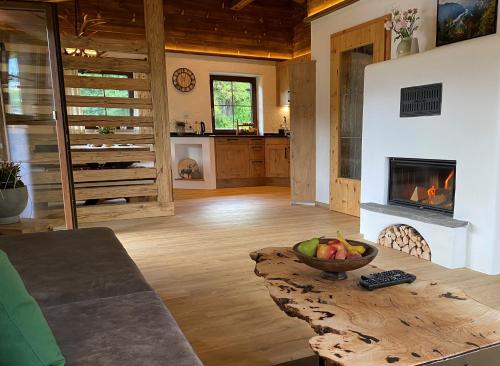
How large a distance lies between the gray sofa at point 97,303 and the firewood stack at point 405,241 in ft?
7.93

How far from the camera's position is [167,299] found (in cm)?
237

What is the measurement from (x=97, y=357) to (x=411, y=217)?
111 inches

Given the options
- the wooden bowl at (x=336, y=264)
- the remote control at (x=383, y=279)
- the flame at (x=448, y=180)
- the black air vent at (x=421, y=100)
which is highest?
the black air vent at (x=421, y=100)

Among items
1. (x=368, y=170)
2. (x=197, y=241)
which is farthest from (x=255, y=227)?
(x=368, y=170)

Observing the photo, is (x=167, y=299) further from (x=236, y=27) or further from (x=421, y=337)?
(x=236, y=27)

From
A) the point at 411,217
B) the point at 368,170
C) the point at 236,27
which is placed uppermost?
the point at 236,27

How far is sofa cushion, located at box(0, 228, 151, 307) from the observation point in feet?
4.48

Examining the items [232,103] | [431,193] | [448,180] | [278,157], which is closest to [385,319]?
[448,180]

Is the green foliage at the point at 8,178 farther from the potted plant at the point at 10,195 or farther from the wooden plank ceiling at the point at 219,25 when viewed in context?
the wooden plank ceiling at the point at 219,25

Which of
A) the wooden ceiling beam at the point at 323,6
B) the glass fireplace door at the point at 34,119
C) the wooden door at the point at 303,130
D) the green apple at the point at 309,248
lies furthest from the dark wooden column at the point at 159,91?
the green apple at the point at 309,248

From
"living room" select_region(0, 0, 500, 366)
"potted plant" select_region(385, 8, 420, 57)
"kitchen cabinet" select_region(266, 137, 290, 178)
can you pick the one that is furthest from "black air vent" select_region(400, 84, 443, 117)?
"kitchen cabinet" select_region(266, 137, 290, 178)

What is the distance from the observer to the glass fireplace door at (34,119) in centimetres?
329

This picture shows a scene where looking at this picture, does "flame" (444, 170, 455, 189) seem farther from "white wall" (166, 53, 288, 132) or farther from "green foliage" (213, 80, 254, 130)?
"green foliage" (213, 80, 254, 130)

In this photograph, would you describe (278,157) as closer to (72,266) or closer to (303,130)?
(303,130)
